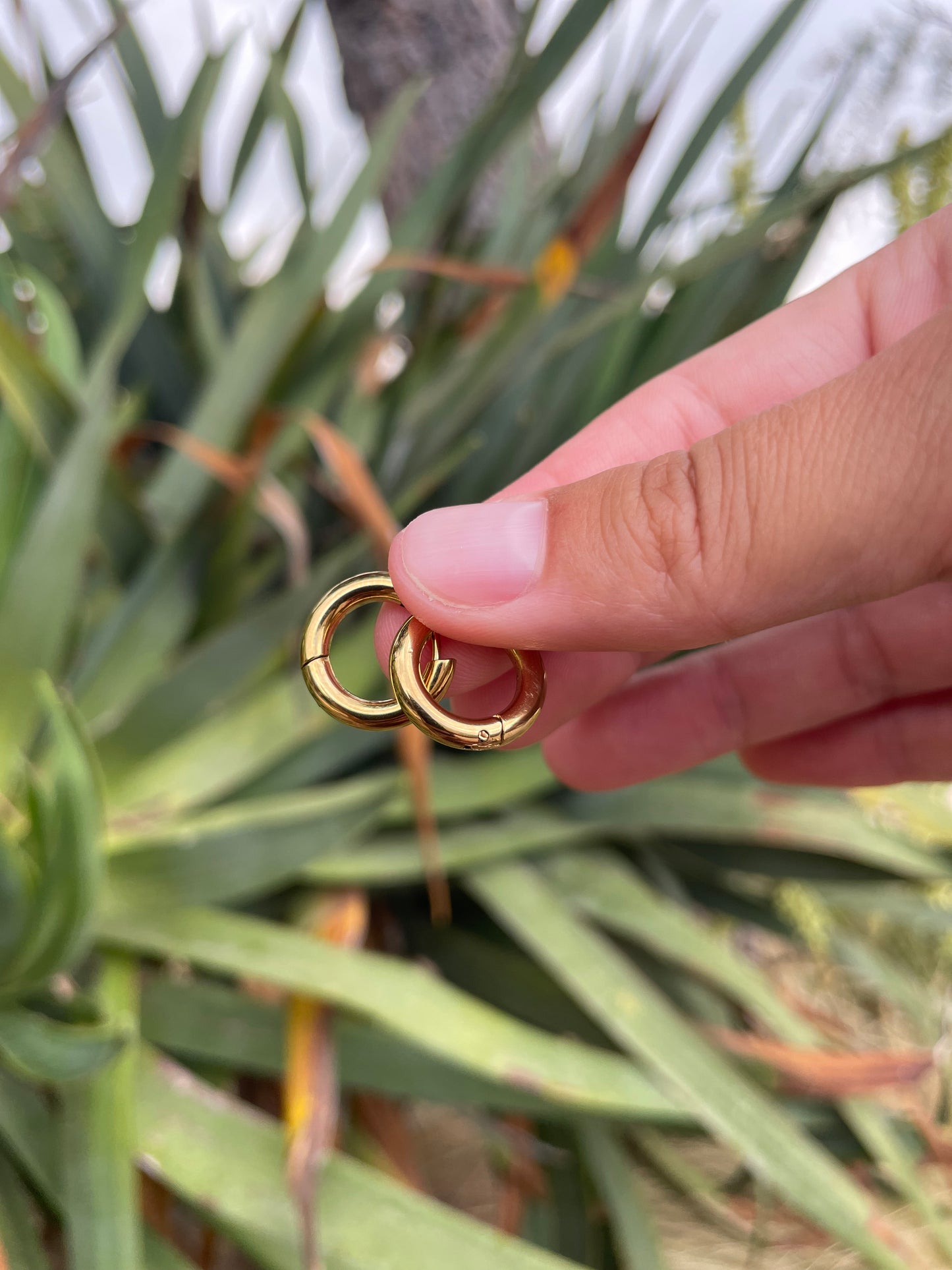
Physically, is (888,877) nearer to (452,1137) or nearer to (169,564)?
(452,1137)

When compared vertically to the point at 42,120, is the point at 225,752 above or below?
below

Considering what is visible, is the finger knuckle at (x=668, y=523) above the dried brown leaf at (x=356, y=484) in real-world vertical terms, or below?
below

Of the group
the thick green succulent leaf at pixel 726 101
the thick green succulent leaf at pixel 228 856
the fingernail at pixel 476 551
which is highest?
the thick green succulent leaf at pixel 726 101

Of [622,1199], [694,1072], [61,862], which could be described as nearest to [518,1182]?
[622,1199]

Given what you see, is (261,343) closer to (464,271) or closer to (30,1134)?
(464,271)

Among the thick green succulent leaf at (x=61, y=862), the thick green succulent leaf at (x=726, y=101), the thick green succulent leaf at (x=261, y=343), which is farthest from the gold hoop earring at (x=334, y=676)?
the thick green succulent leaf at (x=726, y=101)

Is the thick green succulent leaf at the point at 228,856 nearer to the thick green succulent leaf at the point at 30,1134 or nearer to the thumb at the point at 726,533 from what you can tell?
the thick green succulent leaf at the point at 30,1134
